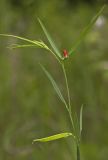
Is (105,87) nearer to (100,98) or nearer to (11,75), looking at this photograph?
(100,98)

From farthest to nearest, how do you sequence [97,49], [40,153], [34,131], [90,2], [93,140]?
1. [97,49]
2. [93,140]
3. [90,2]
4. [34,131]
5. [40,153]

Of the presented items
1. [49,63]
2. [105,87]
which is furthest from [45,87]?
[105,87]

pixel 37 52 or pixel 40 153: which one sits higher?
pixel 37 52

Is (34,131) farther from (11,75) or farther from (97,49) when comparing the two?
(97,49)

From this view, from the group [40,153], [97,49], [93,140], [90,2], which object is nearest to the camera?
[40,153]

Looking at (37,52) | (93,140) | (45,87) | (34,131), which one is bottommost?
(93,140)

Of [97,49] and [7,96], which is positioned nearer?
[7,96]

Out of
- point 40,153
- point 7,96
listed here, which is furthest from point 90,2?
point 40,153
